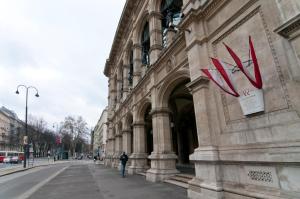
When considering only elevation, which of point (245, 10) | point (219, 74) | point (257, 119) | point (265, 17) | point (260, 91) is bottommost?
point (257, 119)

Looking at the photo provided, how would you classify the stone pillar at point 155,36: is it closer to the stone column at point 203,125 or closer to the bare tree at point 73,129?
the stone column at point 203,125

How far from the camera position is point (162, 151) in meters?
10.9

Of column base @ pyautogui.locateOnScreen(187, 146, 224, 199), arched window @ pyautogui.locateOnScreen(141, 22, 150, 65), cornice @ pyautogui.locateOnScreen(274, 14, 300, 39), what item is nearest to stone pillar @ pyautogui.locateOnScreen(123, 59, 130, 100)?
arched window @ pyautogui.locateOnScreen(141, 22, 150, 65)

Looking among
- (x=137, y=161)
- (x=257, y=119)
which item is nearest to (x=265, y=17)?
(x=257, y=119)

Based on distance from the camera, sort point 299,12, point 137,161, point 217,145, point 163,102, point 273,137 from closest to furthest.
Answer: point 299,12, point 273,137, point 217,145, point 163,102, point 137,161

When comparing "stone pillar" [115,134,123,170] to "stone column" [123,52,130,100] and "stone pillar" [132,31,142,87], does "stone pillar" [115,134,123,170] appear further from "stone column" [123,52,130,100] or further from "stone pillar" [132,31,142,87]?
"stone pillar" [132,31,142,87]

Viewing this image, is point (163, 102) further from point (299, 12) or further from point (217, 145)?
point (299, 12)

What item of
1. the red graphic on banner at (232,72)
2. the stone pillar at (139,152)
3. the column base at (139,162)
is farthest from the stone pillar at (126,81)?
the red graphic on banner at (232,72)

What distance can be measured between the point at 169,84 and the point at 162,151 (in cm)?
364

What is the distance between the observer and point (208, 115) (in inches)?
274

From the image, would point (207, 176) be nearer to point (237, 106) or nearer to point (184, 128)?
point (237, 106)

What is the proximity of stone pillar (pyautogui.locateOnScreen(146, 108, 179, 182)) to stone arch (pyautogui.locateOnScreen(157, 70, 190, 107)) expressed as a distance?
521mm

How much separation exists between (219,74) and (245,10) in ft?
6.55

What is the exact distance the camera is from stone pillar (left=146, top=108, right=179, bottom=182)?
10.7 m
